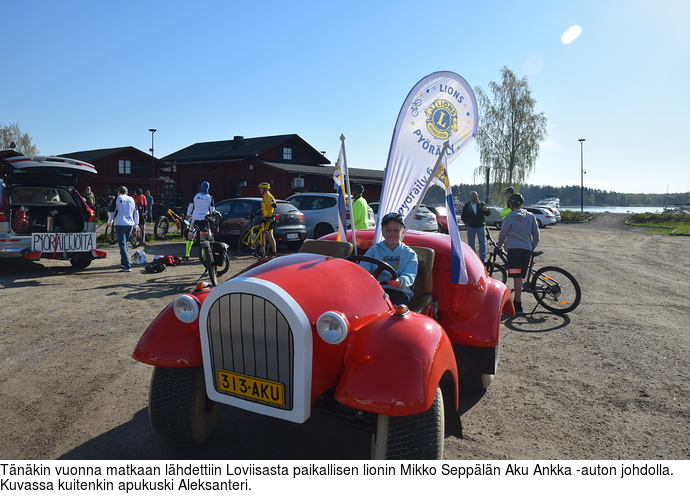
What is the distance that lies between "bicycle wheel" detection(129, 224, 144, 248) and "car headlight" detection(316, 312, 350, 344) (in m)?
13.5

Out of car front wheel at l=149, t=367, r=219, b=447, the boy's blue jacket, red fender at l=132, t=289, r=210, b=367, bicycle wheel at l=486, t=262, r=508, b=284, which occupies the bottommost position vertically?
car front wheel at l=149, t=367, r=219, b=447

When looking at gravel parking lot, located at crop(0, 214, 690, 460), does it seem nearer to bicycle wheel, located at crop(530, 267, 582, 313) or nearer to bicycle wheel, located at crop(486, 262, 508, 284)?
bicycle wheel, located at crop(530, 267, 582, 313)

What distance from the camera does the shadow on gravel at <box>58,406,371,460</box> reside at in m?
3.01

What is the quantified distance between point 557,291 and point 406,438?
208 inches

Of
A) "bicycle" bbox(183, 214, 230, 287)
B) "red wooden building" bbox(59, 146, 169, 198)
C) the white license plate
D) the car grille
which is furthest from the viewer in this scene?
"red wooden building" bbox(59, 146, 169, 198)

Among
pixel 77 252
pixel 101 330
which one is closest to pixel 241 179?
pixel 77 252

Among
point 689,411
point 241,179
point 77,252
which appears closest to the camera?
point 689,411

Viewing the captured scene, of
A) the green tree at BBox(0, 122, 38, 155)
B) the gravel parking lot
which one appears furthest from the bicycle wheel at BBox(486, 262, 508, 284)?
the green tree at BBox(0, 122, 38, 155)

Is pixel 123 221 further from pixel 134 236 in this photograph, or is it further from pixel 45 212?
pixel 134 236

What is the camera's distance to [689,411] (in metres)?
3.73

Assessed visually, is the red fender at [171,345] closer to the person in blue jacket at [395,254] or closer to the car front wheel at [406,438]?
the car front wheel at [406,438]

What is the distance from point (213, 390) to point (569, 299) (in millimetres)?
5910

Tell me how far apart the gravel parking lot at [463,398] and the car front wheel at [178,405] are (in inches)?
5.2
